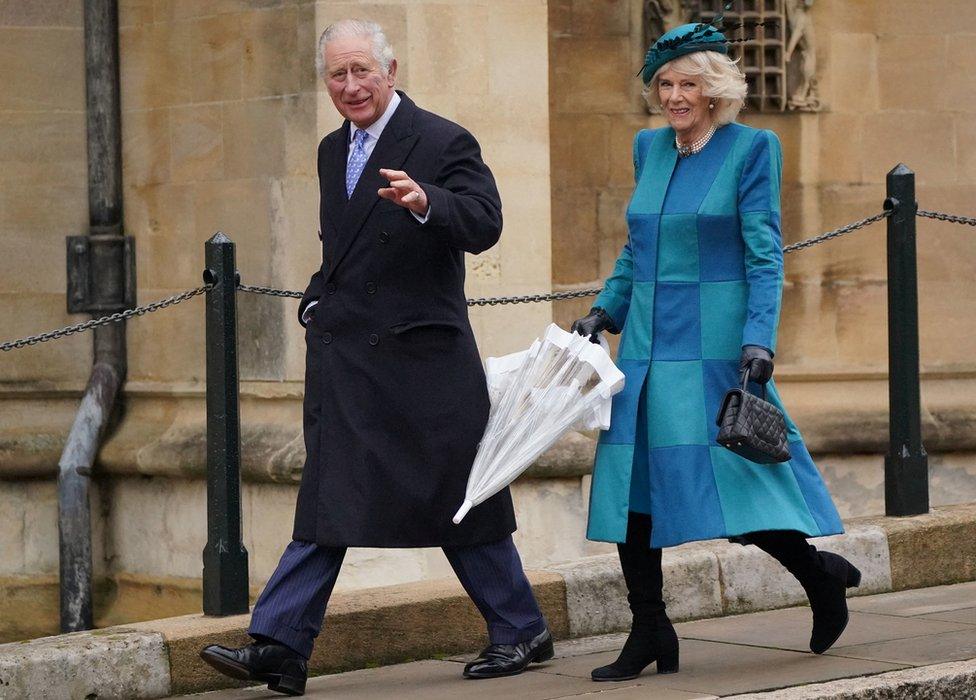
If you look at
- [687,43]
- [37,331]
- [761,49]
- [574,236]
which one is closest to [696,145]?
[687,43]

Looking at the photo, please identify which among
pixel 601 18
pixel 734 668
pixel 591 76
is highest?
pixel 601 18

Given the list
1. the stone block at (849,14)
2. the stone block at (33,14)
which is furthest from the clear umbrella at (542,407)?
the stone block at (33,14)

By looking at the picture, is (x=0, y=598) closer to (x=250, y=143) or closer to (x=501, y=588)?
(x=250, y=143)

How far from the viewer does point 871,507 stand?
8.91 m

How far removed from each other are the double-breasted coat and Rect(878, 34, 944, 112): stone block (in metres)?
4.39

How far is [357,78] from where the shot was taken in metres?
5.02

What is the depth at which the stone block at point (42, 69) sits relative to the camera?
8.86m

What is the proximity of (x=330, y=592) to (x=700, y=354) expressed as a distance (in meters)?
1.14

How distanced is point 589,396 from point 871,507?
417 cm

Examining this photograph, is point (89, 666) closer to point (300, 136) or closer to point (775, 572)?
point (775, 572)

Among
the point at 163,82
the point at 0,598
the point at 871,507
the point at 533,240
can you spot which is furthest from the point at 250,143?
the point at 871,507

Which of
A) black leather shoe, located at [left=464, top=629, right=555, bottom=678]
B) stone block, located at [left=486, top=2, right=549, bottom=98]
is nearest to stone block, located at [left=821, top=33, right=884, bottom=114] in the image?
stone block, located at [left=486, top=2, right=549, bottom=98]

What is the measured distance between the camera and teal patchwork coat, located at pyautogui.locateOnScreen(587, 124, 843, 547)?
4.95 m

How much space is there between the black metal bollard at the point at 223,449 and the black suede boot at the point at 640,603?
1092 mm
